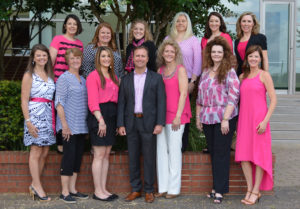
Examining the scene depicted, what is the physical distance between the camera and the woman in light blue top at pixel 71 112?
4.54m

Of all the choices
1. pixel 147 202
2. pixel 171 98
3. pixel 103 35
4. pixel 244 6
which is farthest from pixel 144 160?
pixel 244 6

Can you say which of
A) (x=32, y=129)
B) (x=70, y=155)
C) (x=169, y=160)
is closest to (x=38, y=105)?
(x=32, y=129)

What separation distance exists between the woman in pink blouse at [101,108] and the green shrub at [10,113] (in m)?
1.16

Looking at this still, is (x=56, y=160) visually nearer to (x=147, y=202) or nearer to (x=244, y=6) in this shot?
(x=147, y=202)

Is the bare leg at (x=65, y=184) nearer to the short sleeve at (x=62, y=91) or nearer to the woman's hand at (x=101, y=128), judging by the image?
the woman's hand at (x=101, y=128)

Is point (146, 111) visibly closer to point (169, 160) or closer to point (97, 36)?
point (169, 160)

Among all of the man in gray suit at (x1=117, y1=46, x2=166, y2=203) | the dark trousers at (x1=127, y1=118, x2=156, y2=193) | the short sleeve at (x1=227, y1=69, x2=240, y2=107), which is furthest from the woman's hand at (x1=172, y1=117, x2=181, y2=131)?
the short sleeve at (x1=227, y1=69, x2=240, y2=107)

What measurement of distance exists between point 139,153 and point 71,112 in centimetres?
98

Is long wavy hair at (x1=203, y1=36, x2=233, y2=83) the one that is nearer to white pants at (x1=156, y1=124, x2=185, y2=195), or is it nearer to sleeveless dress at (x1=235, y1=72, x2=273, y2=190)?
sleeveless dress at (x1=235, y1=72, x2=273, y2=190)

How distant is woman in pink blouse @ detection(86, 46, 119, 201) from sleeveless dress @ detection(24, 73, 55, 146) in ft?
1.60

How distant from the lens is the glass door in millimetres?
14102

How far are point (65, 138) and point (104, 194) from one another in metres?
0.89

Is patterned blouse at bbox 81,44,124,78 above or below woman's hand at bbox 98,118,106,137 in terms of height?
above

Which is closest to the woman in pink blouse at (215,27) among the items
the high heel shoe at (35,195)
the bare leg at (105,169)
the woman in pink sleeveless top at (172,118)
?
the woman in pink sleeveless top at (172,118)
